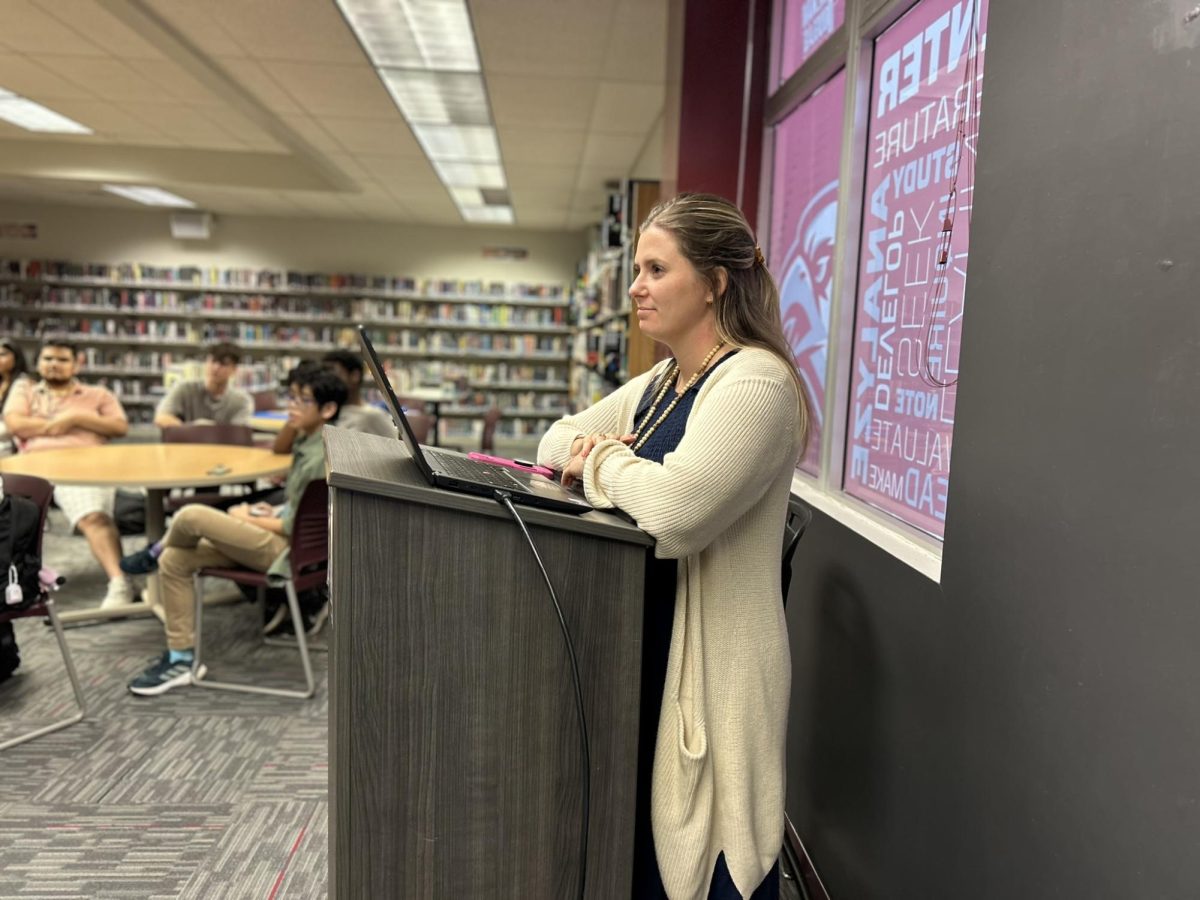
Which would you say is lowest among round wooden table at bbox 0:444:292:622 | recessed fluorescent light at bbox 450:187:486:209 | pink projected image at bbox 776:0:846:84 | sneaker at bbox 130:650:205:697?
sneaker at bbox 130:650:205:697

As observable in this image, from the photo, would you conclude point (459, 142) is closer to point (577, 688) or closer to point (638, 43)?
point (638, 43)

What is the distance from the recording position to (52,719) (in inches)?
108

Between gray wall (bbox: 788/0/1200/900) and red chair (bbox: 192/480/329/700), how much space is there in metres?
2.05

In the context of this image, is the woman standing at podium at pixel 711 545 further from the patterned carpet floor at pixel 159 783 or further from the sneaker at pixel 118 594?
the sneaker at pixel 118 594

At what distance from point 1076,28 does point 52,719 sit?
334 cm

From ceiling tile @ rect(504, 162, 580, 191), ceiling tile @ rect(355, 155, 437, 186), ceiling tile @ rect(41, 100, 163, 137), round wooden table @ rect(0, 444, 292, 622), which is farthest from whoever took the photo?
ceiling tile @ rect(504, 162, 580, 191)

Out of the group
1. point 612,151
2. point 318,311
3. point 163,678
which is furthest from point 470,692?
point 318,311

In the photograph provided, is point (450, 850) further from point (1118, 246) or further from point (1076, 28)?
point (1076, 28)

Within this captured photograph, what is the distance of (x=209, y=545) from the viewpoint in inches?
119

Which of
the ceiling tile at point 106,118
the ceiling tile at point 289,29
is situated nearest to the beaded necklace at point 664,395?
the ceiling tile at point 289,29

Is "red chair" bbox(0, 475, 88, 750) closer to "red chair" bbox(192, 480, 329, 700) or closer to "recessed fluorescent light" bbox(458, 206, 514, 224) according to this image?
"red chair" bbox(192, 480, 329, 700)

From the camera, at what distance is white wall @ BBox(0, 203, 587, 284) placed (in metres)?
9.84

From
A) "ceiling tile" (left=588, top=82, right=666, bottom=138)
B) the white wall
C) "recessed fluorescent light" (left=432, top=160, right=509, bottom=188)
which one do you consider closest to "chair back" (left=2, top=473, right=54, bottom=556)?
"ceiling tile" (left=588, top=82, right=666, bottom=138)

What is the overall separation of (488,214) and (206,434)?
5.57 meters
